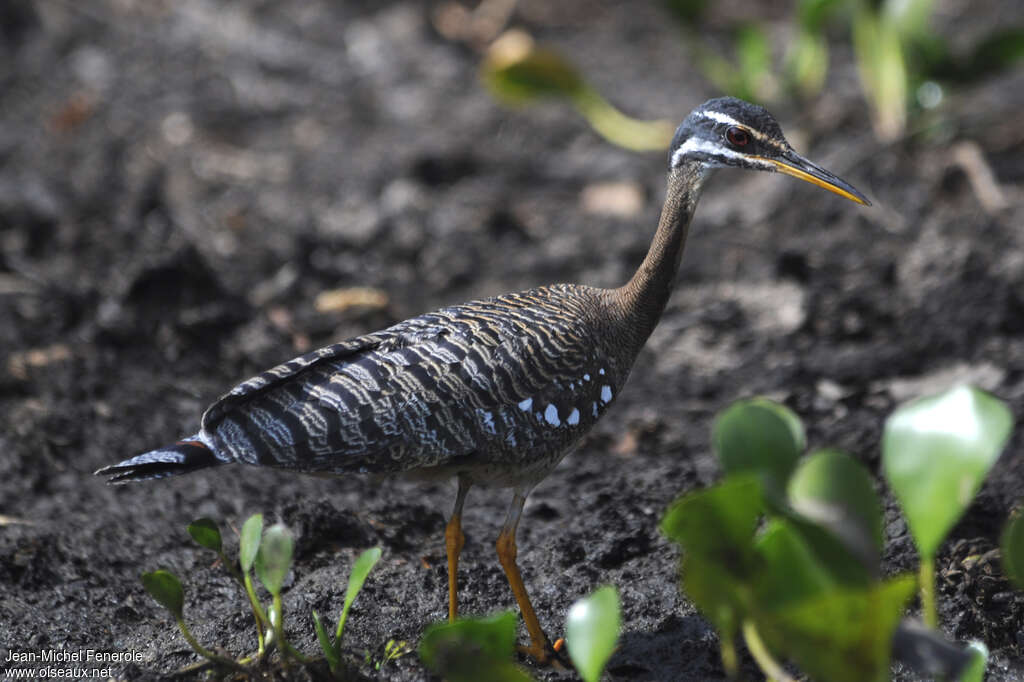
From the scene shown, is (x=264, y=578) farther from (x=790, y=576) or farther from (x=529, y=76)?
(x=529, y=76)

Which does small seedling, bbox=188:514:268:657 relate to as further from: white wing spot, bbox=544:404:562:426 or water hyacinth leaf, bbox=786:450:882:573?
water hyacinth leaf, bbox=786:450:882:573

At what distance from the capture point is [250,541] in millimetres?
3232

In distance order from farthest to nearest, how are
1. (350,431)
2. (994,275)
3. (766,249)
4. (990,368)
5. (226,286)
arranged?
1. (766,249)
2. (226,286)
3. (994,275)
4. (990,368)
5. (350,431)

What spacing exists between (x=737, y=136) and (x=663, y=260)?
0.58 m

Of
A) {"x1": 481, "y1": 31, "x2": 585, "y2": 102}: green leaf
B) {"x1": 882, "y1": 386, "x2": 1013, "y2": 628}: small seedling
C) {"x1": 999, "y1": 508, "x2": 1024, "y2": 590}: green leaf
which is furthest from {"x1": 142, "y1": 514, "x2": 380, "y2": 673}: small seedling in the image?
{"x1": 481, "y1": 31, "x2": 585, "y2": 102}: green leaf

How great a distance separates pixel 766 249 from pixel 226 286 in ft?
11.5

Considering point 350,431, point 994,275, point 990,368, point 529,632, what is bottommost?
point 529,632

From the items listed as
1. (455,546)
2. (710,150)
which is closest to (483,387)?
(455,546)

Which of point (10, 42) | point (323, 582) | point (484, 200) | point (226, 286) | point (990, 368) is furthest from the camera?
point (10, 42)

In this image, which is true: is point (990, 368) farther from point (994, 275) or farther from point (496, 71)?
point (496, 71)

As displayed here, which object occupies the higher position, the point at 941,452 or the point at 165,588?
the point at 941,452

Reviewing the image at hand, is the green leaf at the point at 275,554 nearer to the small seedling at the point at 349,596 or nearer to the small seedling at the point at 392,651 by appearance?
the small seedling at the point at 349,596

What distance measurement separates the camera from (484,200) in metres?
8.07

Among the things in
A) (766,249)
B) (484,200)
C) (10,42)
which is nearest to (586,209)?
(484,200)
